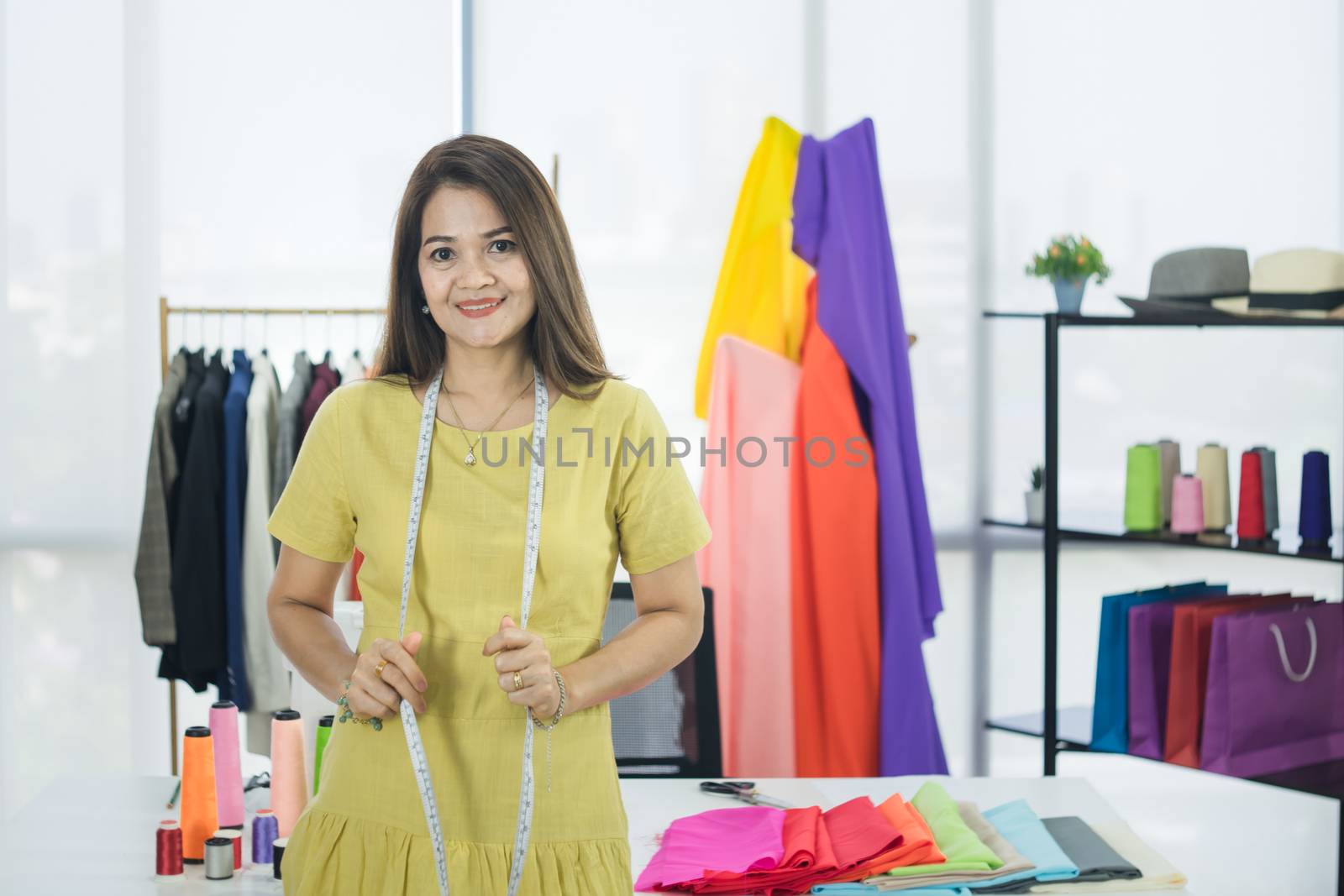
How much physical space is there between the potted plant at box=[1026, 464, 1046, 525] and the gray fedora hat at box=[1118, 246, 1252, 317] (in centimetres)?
55

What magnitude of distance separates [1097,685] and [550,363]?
201 centimetres

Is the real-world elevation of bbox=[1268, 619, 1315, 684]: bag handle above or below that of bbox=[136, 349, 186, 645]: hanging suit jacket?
below

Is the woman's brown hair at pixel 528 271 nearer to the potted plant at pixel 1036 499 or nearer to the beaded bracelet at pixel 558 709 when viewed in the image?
the beaded bracelet at pixel 558 709

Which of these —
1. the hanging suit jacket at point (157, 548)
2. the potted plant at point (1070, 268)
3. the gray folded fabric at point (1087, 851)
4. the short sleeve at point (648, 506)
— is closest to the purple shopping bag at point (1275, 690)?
the potted plant at point (1070, 268)

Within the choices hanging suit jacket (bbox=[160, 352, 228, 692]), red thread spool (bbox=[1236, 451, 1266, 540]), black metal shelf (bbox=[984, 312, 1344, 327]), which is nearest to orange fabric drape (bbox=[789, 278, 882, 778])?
black metal shelf (bbox=[984, 312, 1344, 327])

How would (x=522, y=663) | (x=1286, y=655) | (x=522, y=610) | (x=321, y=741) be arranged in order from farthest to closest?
(x=1286, y=655) → (x=321, y=741) → (x=522, y=610) → (x=522, y=663)

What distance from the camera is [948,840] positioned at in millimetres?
1646

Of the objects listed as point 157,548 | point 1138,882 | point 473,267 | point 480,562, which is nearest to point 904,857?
point 1138,882

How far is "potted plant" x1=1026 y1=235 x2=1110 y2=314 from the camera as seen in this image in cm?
297

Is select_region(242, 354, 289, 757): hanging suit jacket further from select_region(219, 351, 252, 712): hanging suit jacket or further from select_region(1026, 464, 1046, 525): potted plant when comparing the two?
select_region(1026, 464, 1046, 525): potted plant

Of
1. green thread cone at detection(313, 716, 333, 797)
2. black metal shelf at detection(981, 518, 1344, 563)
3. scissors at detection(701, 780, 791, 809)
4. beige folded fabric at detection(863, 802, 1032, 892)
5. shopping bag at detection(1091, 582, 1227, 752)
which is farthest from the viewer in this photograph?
shopping bag at detection(1091, 582, 1227, 752)

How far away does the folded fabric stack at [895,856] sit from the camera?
1.57m

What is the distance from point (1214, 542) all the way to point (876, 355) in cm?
86

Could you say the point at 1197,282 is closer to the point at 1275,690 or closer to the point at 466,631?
the point at 1275,690
